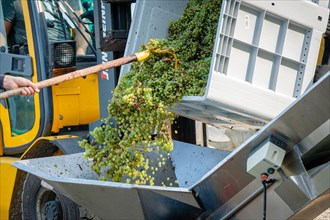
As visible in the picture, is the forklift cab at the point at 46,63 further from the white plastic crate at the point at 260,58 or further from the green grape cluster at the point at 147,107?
the white plastic crate at the point at 260,58

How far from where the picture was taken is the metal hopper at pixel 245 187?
10.2 feet

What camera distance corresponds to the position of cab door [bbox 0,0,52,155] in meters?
5.48

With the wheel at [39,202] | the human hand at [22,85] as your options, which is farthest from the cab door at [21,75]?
the human hand at [22,85]

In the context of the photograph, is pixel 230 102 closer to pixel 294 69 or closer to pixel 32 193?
pixel 294 69

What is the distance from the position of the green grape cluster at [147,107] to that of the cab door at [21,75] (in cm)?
123

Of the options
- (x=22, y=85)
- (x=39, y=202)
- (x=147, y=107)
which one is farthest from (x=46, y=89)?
(x=147, y=107)

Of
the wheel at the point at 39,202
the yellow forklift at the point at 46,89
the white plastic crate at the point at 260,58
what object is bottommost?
the wheel at the point at 39,202

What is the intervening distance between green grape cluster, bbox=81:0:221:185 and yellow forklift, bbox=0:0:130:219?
2.73 ft

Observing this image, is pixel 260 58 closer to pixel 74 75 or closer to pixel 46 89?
pixel 74 75

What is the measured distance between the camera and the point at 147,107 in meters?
4.13

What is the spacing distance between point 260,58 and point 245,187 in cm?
100

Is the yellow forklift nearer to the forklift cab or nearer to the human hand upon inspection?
the forklift cab

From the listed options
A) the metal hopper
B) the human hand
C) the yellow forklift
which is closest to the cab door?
the yellow forklift

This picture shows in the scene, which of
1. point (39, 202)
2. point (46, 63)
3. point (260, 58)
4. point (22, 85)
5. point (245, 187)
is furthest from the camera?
point (46, 63)
